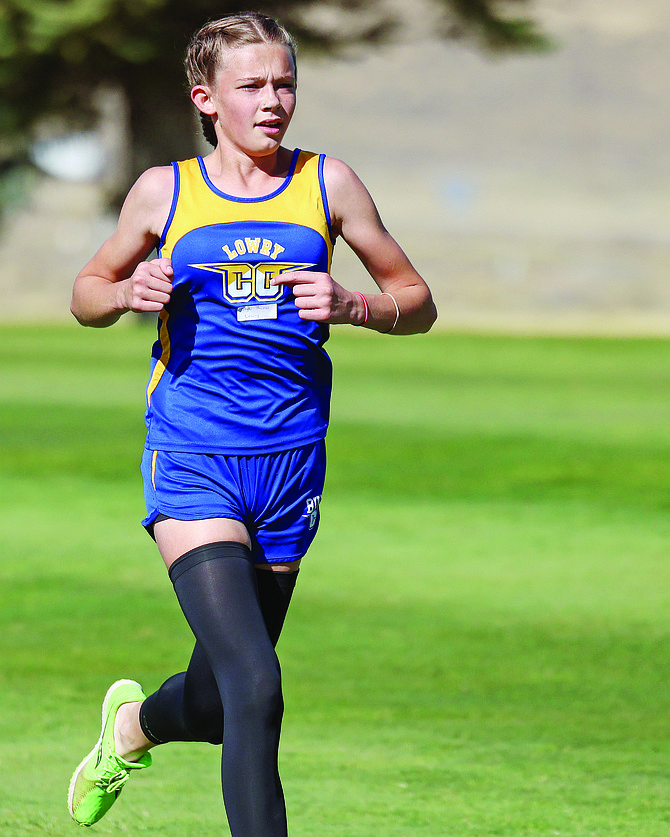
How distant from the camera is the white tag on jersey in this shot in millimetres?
3814

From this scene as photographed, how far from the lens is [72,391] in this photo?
19766 millimetres

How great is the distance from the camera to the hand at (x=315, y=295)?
3697 millimetres

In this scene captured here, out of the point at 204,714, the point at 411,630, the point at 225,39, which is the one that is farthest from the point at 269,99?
the point at 411,630

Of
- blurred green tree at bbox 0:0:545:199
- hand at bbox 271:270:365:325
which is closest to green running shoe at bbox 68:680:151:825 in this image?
hand at bbox 271:270:365:325

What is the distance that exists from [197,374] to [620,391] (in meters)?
16.7

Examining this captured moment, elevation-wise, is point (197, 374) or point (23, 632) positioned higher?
point (197, 374)

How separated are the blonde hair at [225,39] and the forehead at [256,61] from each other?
0.01m

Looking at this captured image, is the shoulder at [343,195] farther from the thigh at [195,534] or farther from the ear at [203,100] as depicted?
the thigh at [195,534]

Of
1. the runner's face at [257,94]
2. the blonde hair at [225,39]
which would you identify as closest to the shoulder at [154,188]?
the runner's face at [257,94]

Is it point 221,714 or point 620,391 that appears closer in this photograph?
point 221,714

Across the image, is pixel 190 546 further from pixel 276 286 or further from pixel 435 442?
pixel 435 442

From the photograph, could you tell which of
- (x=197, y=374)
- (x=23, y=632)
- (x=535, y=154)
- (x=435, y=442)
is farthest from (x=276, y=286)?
(x=535, y=154)

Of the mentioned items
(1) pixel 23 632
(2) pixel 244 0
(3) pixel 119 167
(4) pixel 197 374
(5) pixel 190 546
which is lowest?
(1) pixel 23 632

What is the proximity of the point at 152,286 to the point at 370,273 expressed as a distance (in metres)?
0.64
